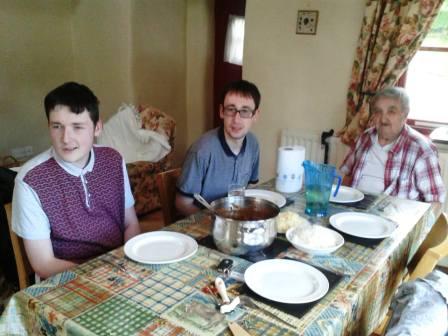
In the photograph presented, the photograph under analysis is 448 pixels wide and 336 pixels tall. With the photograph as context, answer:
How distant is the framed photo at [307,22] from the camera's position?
2996 mm

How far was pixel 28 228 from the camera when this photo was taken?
1284mm

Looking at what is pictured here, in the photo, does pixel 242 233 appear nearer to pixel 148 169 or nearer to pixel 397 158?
pixel 397 158

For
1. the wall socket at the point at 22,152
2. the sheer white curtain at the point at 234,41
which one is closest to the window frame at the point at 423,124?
the sheer white curtain at the point at 234,41

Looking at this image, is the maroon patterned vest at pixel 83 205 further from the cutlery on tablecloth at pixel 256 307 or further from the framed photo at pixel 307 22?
the framed photo at pixel 307 22

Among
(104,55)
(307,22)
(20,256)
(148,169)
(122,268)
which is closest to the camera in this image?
(122,268)

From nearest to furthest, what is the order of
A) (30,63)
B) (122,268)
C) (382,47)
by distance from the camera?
(122,268)
(382,47)
(30,63)

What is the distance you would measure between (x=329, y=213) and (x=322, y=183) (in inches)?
5.0

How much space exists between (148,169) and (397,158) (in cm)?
199

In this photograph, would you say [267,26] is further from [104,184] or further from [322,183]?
[104,184]

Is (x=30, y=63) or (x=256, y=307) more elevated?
(x=30, y=63)

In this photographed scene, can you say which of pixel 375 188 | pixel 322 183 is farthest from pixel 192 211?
pixel 375 188

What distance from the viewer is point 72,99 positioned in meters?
1.38

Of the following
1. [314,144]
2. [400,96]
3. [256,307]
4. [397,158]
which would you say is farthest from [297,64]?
[256,307]

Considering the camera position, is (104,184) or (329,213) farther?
(329,213)
